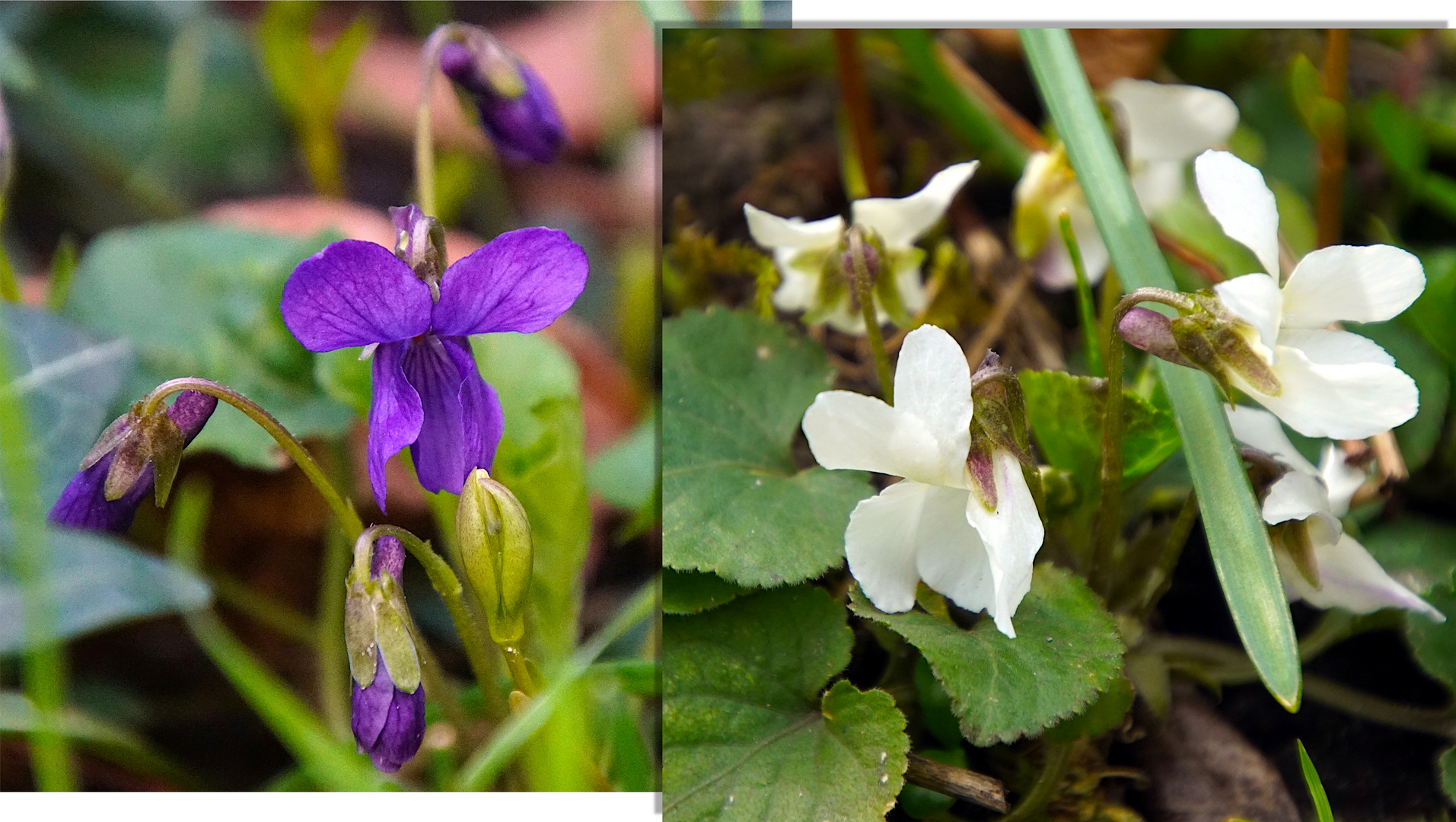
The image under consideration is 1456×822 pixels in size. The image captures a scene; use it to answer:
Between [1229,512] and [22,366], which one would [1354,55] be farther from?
[22,366]

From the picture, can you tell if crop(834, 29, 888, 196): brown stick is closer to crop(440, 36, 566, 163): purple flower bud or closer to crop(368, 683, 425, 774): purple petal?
crop(440, 36, 566, 163): purple flower bud

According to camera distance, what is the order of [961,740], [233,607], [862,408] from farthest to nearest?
[233,607]
[961,740]
[862,408]

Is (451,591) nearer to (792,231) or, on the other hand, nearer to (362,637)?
(362,637)

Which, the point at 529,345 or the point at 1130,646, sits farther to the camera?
the point at 529,345

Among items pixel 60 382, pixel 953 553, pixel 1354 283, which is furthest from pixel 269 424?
pixel 1354 283

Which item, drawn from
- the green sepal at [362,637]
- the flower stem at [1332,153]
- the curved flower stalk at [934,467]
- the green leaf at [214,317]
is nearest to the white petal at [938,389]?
the curved flower stalk at [934,467]

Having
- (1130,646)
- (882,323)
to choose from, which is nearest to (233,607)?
(882,323)

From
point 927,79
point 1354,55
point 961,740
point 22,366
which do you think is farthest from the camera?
point 1354,55

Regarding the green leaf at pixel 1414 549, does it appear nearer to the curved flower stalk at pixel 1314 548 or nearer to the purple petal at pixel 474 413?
the curved flower stalk at pixel 1314 548
